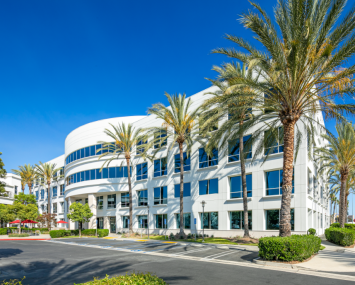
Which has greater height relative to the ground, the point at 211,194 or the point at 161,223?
the point at 211,194

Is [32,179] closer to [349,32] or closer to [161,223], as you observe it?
[161,223]

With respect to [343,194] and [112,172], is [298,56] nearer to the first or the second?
[343,194]

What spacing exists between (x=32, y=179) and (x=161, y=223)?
47912 mm

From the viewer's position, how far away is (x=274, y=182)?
2798 centimetres

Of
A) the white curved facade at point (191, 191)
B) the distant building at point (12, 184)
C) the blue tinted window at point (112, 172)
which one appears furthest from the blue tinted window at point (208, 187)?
the distant building at point (12, 184)

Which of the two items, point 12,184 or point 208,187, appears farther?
point 12,184

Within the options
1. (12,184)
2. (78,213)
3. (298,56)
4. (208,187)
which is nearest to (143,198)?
(78,213)

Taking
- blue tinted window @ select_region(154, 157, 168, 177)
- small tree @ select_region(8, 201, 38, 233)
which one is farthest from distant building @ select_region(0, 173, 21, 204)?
blue tinted window @ select_region(154, 157, 168, 177)

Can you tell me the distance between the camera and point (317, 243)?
1762 cm

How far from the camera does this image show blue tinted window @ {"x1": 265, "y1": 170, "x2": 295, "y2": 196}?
90.2ft

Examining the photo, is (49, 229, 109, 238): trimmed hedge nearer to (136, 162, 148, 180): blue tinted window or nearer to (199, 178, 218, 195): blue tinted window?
(136, 162, 148, 180): blue tinted window

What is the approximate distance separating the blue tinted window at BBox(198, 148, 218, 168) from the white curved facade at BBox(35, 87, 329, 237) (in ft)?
0.64

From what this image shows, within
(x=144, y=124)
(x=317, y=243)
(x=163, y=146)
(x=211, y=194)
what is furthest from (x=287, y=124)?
(x=144, y=124)

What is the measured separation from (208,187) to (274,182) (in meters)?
8.16
